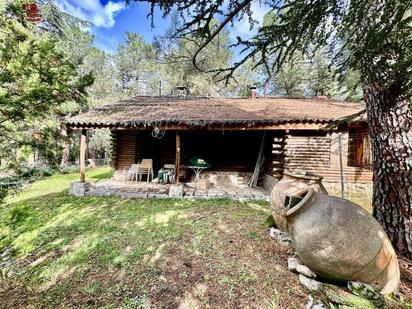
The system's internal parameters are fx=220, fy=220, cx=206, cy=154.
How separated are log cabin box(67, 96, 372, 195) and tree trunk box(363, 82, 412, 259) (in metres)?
2.60

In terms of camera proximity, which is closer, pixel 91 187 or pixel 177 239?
pixel 177 239

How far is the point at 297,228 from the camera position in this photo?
2822 millimetres

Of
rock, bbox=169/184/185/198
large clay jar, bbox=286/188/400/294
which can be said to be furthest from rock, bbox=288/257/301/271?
rock, bbox=169/184/185/198

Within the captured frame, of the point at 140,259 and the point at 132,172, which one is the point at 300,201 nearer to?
the point at 140,259

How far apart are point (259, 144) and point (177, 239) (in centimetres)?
627

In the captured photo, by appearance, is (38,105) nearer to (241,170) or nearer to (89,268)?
(89,268)

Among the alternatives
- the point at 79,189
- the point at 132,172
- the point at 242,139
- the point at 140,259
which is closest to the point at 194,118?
the point at 242,139

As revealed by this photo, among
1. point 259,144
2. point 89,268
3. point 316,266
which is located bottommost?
point 89,268

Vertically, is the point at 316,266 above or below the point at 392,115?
below

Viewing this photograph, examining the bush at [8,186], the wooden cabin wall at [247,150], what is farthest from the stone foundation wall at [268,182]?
the bush at [8,186]

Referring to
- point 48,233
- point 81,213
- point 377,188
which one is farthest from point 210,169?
point 377,188

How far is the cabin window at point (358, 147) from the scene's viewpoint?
8234 mm

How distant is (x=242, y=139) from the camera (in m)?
9.51

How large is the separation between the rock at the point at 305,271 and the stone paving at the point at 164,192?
3.98 meters
